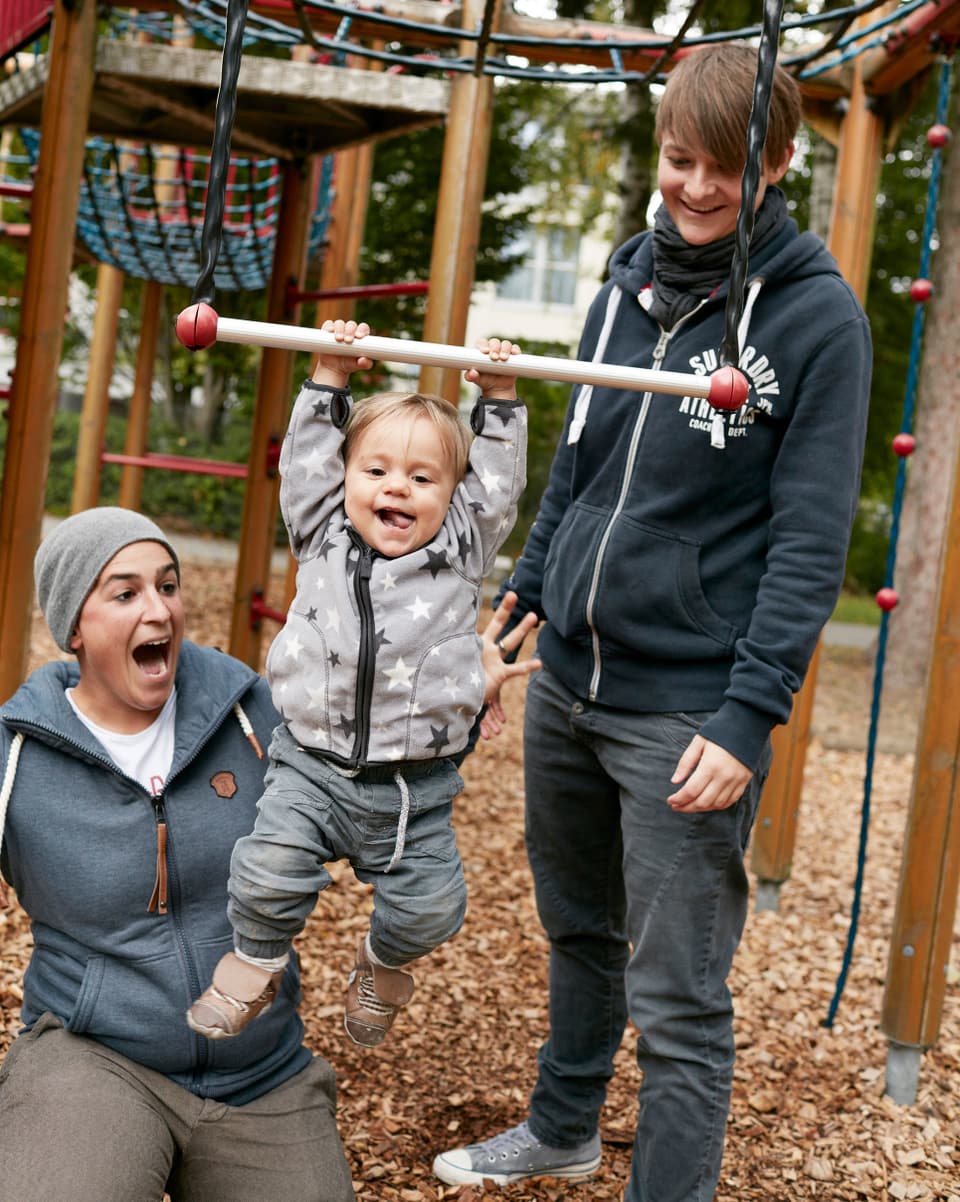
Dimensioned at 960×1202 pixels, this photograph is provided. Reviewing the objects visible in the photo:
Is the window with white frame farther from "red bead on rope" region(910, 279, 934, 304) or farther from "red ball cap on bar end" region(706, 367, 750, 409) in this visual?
"red ball cap on bar end" region(706, 367, 750, 409)

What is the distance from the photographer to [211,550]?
1305 cm

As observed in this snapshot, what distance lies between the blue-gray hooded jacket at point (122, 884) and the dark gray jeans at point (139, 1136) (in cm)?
4

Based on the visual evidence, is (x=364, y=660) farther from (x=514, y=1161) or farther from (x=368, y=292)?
(x=368, y=292)

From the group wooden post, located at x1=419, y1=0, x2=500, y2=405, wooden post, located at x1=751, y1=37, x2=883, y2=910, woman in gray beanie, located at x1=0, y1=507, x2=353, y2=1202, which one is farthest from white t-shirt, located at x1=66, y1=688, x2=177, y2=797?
wooden post, located at x1=751, y1=37, x2=883, y2=910

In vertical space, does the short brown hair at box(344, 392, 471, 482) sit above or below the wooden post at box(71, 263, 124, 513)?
below

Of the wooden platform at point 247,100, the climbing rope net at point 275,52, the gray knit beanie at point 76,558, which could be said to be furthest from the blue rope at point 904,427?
the gray knit beanie at point 76,558

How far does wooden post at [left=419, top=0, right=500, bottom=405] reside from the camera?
3.48 m

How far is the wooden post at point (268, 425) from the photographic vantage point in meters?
5.04

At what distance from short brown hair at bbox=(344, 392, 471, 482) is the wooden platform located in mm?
2056

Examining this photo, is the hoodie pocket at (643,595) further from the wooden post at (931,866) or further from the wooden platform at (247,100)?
the wooden platform at (247,100)

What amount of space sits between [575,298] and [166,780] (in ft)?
77.3

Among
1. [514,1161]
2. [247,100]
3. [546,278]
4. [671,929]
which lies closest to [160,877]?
[671,929]

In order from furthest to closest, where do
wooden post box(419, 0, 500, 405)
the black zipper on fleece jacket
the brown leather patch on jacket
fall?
1. wooden post box(419, 0, 500, 405)
2. the brown leather patch on jacket
3. the black zipper on fleece jacket

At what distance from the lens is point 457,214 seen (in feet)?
11.4
